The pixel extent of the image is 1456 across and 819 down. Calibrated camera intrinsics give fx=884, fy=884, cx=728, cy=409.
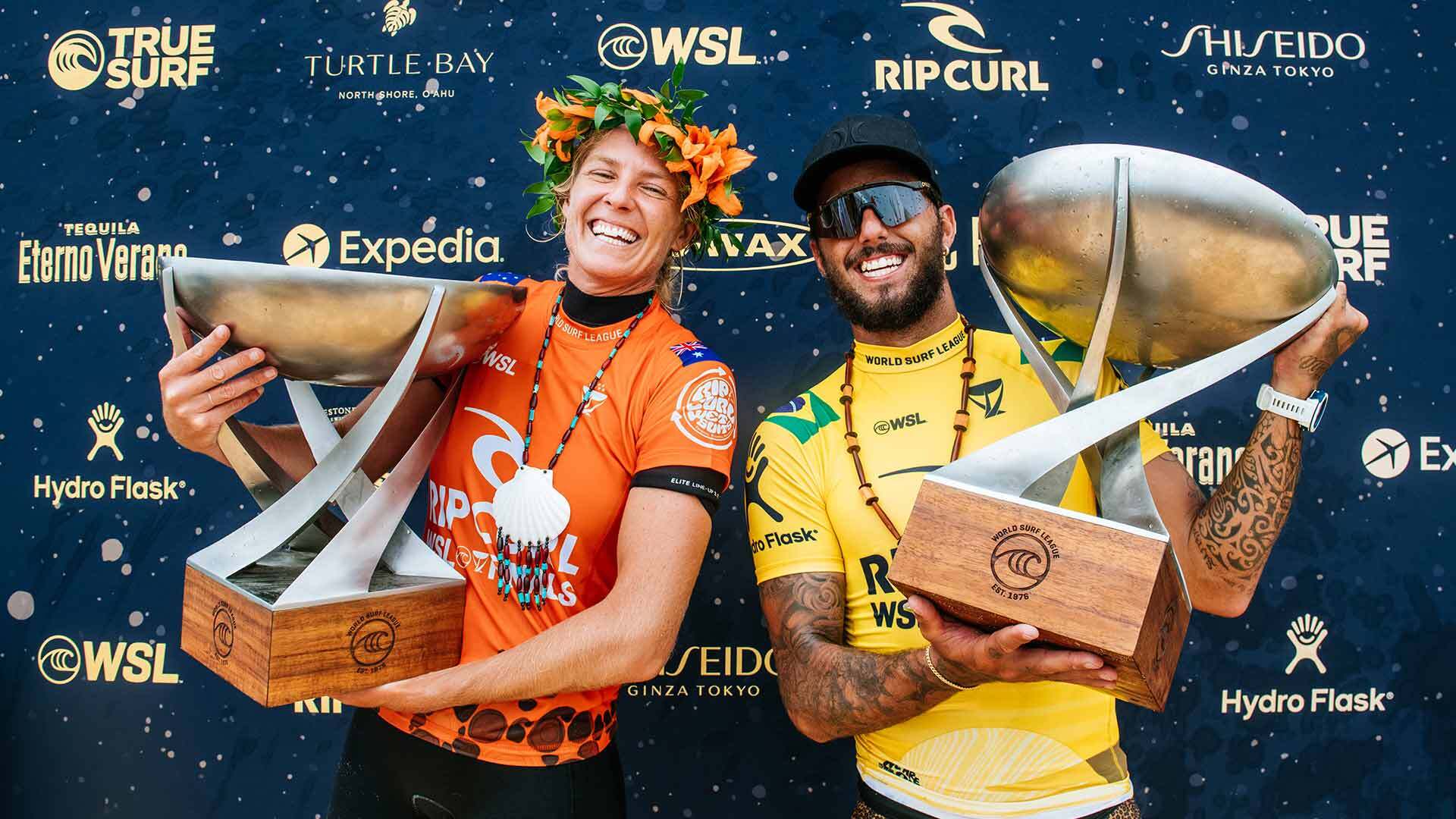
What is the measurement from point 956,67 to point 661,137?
3.89 ft

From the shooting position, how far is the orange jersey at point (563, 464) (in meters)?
1.56

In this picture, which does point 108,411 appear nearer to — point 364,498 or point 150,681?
point 150,681

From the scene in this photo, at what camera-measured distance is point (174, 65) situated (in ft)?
8.30


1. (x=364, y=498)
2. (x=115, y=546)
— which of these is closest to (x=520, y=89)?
(x=364, y=498)

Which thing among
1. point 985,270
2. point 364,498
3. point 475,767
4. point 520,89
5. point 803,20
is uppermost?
point 803,20

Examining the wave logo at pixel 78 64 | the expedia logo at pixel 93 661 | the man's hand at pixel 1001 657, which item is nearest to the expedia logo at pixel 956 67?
the man's hand at pixel 1001 657

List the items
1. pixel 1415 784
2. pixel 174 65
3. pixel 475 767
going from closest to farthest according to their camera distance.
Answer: pixel 475 767 < pixel 1415 784 < pixel 174 65

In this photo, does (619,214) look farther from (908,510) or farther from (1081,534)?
(1081,534)

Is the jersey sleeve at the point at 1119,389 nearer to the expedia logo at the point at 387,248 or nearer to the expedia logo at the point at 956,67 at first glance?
the expedia logo at the point at 956,67

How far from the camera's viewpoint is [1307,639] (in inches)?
93.7

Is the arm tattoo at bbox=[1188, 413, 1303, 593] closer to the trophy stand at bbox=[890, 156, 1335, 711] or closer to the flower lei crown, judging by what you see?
the trophy stand at bbox=[890, 156, 1335, 711]

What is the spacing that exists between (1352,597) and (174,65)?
3595 mm

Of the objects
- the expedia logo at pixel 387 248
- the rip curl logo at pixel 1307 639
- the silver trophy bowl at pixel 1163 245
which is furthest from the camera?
the expedia logo at pixel 387 248

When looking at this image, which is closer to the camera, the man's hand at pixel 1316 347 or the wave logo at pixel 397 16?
the man's hand at pixel 1316 347
